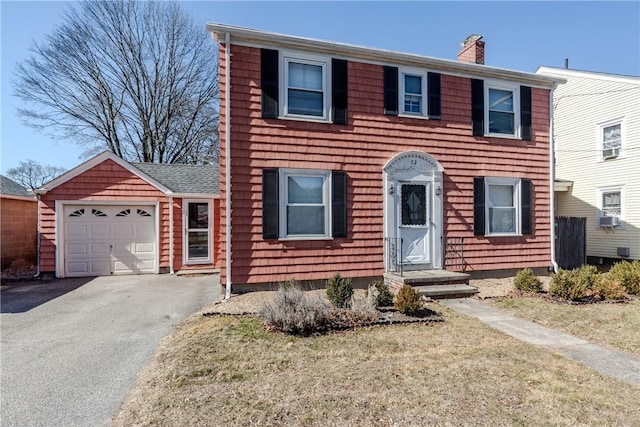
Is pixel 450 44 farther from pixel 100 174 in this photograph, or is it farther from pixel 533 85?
pixel 100 174

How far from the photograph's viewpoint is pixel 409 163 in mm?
8273

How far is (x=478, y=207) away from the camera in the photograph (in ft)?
29.0

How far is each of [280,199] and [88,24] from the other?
18.7 m

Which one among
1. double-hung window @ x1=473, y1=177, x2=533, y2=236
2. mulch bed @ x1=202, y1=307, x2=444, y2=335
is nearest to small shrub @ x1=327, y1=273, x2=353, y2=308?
mulch bed @ x1=202, y1=307, x2=444, y2=335

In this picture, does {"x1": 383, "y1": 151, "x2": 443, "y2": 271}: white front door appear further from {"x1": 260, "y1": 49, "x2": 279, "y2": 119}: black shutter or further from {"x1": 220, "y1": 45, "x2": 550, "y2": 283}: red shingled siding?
{"x1": 260, "y1": 49, "x2": 279, "y2": 119}: black shutter

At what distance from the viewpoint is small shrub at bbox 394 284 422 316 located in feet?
18.5

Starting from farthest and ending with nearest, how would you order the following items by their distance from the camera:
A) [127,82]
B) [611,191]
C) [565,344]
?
1. [127,82]
2. [611,191]
3. [565,344]

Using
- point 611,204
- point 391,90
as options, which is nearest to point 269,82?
point 391,90

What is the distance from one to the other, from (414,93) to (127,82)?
705 inches

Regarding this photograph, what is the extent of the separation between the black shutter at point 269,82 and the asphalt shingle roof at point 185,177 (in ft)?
13.7

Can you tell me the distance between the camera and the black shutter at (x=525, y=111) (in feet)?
30.5

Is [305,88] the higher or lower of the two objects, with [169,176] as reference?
higher

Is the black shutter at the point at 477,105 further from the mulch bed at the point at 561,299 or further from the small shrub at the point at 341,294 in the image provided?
the small shrub at the point at 341,294

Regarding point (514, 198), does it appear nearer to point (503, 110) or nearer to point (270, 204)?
point (503, 110)
